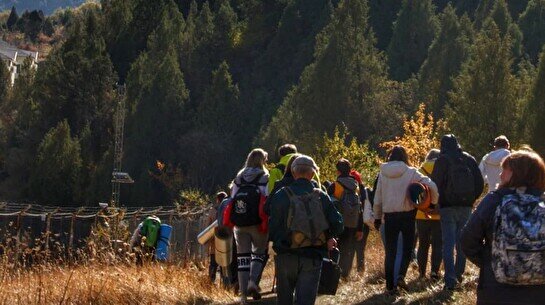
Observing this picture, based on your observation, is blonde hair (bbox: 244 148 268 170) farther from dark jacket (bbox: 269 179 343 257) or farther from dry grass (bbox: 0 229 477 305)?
dark jacket (bbox: 269 179 343 257)

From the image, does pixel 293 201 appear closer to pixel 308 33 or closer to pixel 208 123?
pixel 208 123

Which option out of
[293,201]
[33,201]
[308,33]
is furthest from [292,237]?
[308,33]

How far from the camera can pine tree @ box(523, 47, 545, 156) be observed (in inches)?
2048

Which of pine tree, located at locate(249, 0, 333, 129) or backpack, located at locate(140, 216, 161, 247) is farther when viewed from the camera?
pine tree, located at locate(249, 0, 333, 129)

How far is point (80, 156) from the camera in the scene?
261 feet

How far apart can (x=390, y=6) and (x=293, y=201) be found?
8408 centimetres

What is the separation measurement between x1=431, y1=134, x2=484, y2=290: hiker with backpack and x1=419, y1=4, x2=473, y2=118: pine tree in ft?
170

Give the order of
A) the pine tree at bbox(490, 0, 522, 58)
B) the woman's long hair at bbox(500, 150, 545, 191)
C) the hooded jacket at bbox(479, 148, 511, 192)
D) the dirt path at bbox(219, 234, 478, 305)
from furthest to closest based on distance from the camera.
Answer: the pine tree at bbox(490, 0, 522, 58)
the hooded jacket at bbox(479, 148, 511, 192)
the dirt path at bbox(219, 234, 478, 305)
the woman's long hair at bbox(500, 150, 545, 191)

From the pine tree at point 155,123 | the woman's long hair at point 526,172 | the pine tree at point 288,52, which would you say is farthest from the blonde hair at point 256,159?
the pine tree at point 288,52

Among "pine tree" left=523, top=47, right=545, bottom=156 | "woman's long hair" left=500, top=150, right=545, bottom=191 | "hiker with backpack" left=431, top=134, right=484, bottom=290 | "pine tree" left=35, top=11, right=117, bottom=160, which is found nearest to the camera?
"woman's long hair" left=500, top=150, right=545, bottom=191

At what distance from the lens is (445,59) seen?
66.1 meters

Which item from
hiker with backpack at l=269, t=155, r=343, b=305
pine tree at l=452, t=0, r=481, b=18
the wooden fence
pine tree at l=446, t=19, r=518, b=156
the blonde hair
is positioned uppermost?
pine tree at l=452, t=0, r=481, b=18

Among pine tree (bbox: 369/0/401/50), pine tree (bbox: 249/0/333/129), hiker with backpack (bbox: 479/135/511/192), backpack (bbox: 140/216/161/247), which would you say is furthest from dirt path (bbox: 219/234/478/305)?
pine tree (bbox: 369/0/401/50)

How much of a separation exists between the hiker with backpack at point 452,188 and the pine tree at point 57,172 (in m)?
65.8
